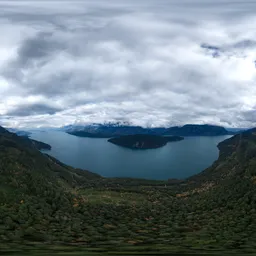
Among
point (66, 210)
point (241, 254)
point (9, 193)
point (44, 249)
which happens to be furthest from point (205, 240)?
point (9, 193)

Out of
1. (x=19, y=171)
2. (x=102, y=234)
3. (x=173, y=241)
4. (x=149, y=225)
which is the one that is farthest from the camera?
(x=19, y=171)

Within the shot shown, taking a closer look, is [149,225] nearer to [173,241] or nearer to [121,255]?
[173,241]

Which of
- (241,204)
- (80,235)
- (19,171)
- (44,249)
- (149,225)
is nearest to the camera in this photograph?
(44,249)

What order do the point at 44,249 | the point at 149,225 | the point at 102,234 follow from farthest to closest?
the point at 149,225
the point at 102,234
the point at 44,249

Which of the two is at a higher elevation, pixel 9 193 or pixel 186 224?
pixel 9 193

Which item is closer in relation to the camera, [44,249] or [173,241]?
[44,249]

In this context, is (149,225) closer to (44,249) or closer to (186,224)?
(186,224)

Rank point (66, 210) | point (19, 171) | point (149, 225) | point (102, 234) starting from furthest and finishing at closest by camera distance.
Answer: point (19, 171), point (66, 210), point (149, 225), point (102, 234)

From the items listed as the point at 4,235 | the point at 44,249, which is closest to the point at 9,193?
the point at 4,235

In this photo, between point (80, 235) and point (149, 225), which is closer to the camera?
point (80, 235)
